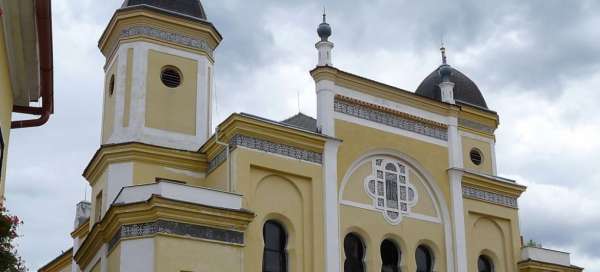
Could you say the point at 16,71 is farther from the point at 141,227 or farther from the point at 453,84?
the point at 453,84

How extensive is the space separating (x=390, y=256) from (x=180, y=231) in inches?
251

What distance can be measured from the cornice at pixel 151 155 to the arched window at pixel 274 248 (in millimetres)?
2633

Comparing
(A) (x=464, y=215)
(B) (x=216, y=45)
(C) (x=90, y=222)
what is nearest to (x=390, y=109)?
(A) (x=464, y=215)

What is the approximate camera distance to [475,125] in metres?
26.8

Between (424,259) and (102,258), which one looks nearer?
(102,258)

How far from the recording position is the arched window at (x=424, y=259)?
23.5m

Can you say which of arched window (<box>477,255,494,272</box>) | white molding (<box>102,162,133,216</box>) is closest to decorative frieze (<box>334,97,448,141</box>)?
arched window (<box>477,255,494,272</box>)

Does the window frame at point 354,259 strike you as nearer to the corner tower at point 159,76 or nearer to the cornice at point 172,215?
the cornice at point 172,215

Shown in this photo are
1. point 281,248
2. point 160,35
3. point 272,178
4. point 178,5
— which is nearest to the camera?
point 281,248

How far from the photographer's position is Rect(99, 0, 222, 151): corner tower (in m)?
23.0

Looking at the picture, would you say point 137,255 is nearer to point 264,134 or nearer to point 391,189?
point 264,134

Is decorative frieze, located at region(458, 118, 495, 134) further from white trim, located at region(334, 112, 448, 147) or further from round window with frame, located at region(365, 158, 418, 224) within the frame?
round window with frame, located at region(365, 158, 418, 224)

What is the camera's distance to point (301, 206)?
21.5 meters

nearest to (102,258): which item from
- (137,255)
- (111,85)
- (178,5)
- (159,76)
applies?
(137,255)
